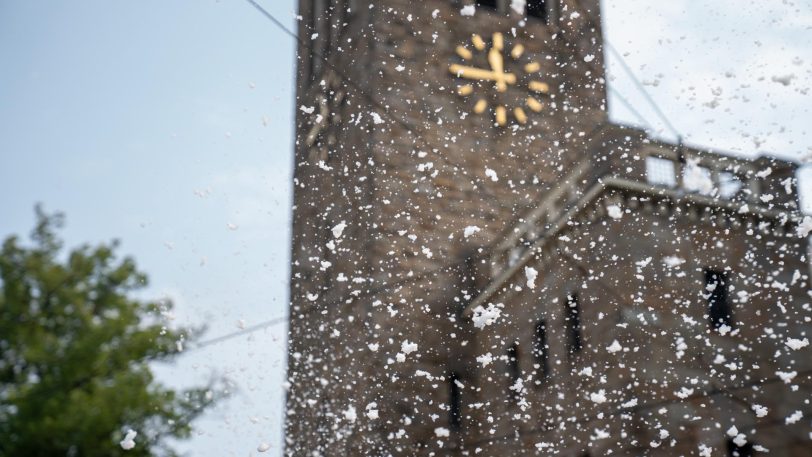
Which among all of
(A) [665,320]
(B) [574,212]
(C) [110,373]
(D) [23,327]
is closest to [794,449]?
(A) [665,320]

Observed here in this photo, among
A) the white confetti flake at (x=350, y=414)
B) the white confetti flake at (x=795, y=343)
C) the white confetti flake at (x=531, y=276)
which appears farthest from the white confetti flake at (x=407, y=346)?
the white confetti flake at (x=795, y=343)

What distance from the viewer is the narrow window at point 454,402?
16.0 meters

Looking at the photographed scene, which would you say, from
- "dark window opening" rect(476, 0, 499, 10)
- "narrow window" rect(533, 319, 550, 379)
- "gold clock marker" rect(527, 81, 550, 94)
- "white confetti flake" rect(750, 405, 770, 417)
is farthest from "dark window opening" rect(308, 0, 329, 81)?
"white confetti flake" rect(750, 405, 770, 417)

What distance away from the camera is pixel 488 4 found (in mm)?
19406

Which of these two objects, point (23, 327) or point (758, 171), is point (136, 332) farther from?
point (758, 171)

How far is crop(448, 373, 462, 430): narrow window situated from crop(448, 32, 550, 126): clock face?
5024 millimetres

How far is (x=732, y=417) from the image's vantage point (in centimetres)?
1125

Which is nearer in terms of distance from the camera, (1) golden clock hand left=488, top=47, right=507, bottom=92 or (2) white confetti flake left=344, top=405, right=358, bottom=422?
(2) white confetti flake left=344, top=405, right=358, bottom=422

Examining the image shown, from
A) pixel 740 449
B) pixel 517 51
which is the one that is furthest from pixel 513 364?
pixel 517 51

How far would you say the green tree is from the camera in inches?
709

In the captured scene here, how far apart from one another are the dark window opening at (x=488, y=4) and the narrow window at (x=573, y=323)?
8.23m

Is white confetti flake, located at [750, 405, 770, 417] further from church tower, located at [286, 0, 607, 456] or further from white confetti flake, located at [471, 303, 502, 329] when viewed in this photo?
church tower, located at [286, 0, 607, 456]

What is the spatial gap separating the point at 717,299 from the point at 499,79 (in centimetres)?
760

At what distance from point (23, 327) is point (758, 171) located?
14101 mm
